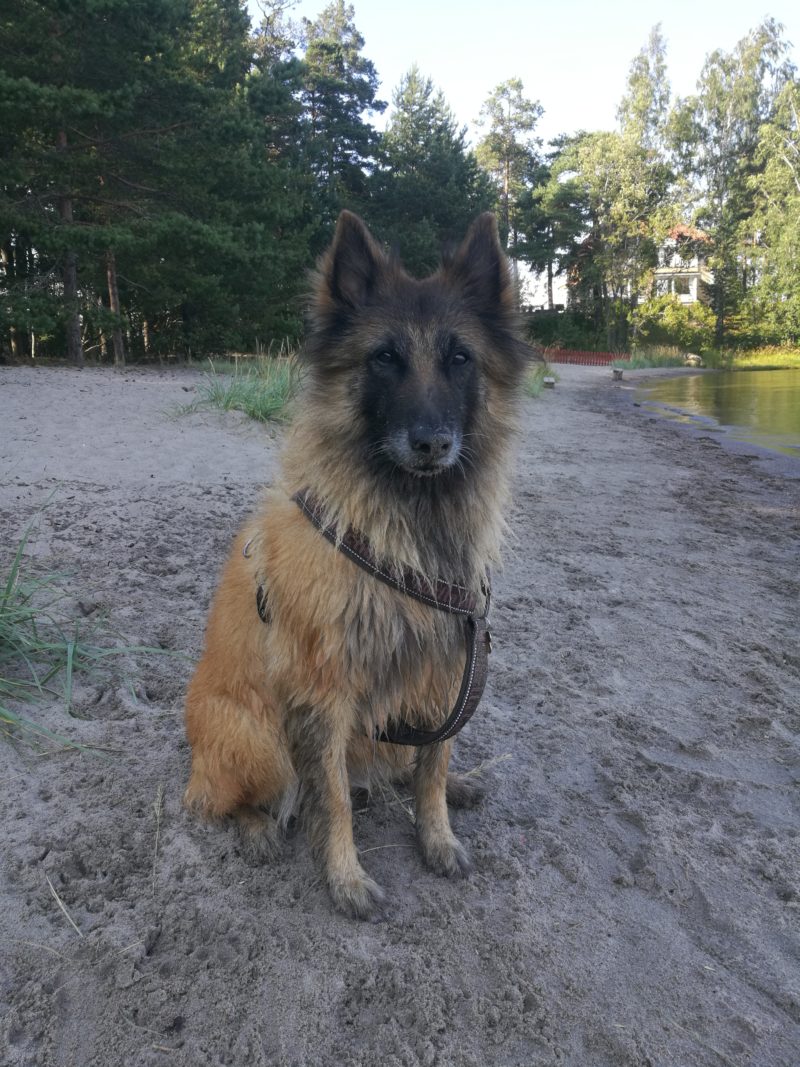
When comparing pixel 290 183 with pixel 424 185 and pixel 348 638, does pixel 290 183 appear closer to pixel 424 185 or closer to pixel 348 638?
pixel 424 185

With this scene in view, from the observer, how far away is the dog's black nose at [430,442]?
2.23 metres

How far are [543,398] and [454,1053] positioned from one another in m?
19.1

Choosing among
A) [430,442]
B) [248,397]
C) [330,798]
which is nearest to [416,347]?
[430,442]

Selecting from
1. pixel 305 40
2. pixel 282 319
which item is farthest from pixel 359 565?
pixel 305 40

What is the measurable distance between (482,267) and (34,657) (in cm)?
258

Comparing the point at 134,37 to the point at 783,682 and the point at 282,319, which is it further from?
the point at 783,682

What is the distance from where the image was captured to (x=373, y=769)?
259 centimetres

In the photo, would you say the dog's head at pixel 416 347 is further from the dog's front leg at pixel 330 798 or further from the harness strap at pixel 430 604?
the dog's front leg at pixel 330 798

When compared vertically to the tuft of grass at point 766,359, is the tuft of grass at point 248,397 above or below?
below

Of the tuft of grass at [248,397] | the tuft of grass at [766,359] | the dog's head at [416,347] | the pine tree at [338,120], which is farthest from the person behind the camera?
the tuft of grass at [766,359]

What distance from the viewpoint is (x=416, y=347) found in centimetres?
242

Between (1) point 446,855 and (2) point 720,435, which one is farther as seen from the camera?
(2) point 720,435

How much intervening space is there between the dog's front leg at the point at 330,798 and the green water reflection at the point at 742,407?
11.3 metres

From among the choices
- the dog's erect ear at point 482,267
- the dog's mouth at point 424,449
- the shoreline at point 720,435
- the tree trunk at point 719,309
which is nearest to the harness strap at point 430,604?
the dog's mouth at point 424,449
